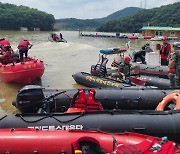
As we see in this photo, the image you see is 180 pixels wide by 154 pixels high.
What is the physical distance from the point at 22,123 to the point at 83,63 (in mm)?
10649

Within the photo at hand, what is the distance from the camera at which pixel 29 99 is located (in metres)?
5.41

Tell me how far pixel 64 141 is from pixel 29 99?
1581 mm

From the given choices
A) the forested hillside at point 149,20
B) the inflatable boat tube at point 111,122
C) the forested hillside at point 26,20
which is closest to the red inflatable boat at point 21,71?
the inflatable boat tube at point 111,122

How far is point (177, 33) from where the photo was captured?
31.6 m

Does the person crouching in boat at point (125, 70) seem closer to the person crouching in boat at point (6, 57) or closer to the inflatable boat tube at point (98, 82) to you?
the inflatable boat tube at point (98, 82)

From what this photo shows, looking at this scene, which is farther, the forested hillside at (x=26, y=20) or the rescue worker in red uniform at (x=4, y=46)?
the forested hillside at (x=26, y=20)

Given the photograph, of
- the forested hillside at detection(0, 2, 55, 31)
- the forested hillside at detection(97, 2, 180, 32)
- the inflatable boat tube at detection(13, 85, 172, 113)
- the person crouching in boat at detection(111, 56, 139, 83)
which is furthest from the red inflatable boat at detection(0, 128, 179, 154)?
the forested hillside at detection(0, 2, 55, 31)

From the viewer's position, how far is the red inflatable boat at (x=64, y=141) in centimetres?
390

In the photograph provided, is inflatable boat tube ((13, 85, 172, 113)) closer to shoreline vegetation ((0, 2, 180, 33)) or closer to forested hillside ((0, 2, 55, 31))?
shoreline vegetation ((0, 2, 180, 33))

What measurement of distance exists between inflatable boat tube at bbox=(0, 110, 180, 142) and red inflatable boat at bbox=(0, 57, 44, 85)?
14.4 ft

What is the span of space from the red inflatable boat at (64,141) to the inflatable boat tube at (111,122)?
12.0 inches

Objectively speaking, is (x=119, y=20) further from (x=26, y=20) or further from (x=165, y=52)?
(x=165, y=52)

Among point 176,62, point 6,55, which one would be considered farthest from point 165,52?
point 6,55

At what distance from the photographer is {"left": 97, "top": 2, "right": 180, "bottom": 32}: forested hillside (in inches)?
1982
